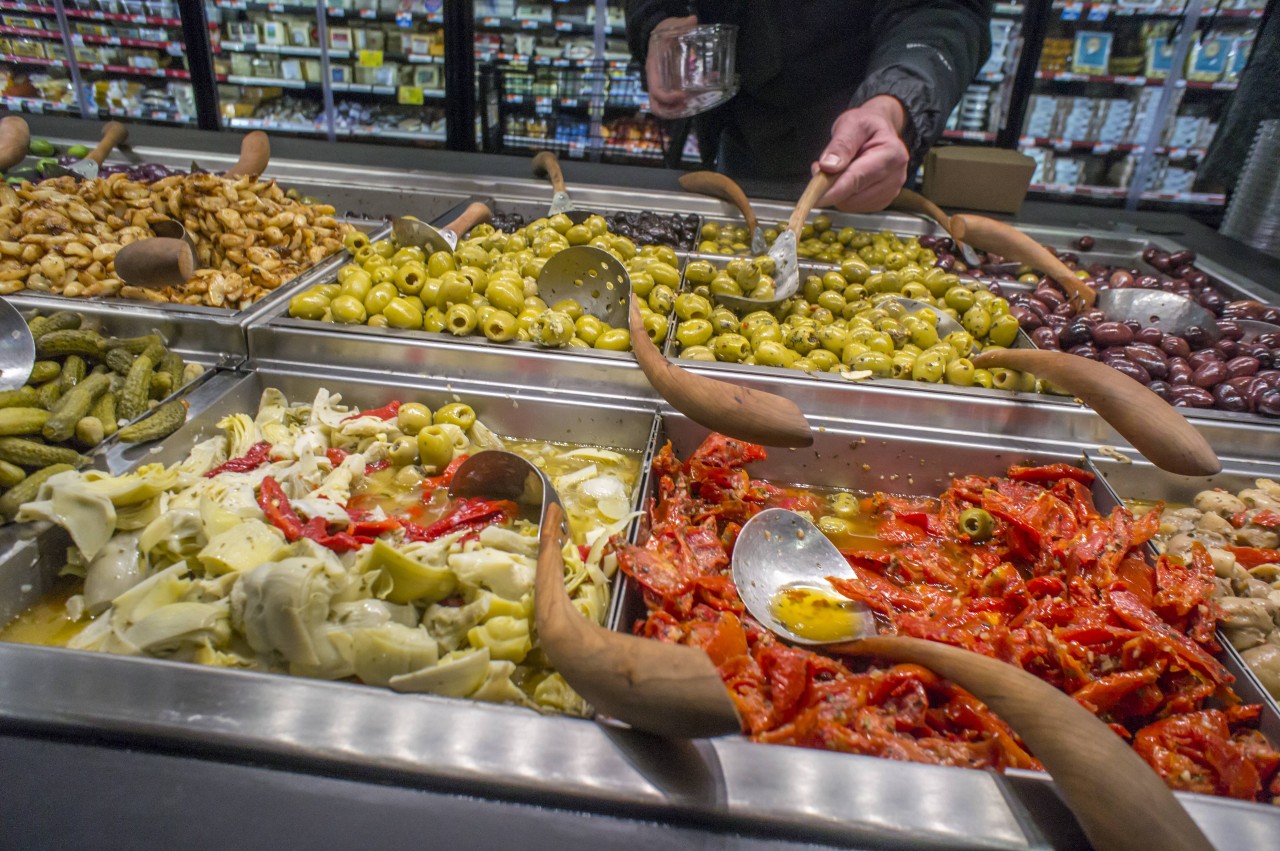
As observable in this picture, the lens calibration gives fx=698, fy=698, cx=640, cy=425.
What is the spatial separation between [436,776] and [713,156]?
4101 millimetres

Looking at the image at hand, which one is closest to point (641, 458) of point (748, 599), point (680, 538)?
point (680, 538)

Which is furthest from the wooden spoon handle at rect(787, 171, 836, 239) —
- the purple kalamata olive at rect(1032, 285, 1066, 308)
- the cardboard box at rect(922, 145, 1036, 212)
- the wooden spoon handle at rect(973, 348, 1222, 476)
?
the wooden spoon handle at rect(973, 348, 1222, 476)

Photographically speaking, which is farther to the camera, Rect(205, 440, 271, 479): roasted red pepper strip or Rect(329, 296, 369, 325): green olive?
Rect(329, 296, 369, 325): green olive

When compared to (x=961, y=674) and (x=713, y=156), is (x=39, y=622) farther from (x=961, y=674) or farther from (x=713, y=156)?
(x=713, y=156)

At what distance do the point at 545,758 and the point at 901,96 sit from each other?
9.31ft

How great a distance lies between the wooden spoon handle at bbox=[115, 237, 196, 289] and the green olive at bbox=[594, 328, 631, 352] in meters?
1.19

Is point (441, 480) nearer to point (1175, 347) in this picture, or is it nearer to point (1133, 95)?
point (1175, 347)

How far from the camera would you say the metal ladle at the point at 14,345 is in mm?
1623

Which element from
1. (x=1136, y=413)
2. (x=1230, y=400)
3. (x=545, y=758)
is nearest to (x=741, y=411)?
(x=545, y=758)

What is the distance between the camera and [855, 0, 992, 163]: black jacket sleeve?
111 inches

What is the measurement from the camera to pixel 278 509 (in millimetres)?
1425

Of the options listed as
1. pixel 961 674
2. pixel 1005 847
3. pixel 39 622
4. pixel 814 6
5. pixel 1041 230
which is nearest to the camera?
pixel 1005 847

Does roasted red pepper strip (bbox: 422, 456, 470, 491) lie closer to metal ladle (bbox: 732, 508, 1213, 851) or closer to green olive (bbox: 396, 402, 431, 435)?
green olive (bbox: 396, 402, 431, 435)

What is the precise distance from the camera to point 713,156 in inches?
170
